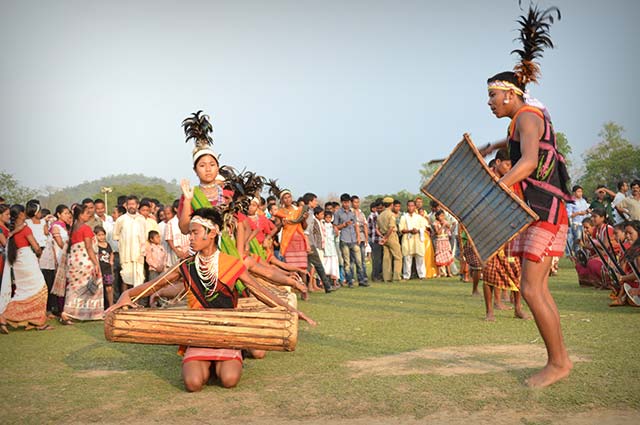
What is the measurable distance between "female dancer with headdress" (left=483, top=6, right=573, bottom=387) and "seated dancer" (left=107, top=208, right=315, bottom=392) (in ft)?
6.21

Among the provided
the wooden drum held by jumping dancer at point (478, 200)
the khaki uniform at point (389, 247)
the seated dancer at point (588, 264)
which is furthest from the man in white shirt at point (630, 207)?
the wooden drum held by jumping dancer at point (478, 200)

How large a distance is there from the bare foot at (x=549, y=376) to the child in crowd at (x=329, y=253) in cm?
1141

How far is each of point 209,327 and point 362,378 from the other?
1369mm

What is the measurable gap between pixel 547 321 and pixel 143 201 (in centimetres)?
947

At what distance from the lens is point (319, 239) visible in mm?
15094

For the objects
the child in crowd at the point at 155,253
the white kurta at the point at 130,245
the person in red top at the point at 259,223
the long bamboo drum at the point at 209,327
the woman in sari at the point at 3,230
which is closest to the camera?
the long bamboo drum at the point at 209,327

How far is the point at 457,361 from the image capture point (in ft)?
18.6

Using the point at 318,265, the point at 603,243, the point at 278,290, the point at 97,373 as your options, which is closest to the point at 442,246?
the point at 318,265

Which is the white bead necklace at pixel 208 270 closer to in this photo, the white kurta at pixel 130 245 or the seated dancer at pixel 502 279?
the seated dancer at pixel 502 279

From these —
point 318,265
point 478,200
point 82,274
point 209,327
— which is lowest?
point 209,327

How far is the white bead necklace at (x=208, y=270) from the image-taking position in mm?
5285

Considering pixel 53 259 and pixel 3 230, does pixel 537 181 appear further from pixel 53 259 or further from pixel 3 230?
pixel 53 259

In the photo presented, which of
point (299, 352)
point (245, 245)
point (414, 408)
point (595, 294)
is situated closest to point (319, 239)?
point (595, 294)

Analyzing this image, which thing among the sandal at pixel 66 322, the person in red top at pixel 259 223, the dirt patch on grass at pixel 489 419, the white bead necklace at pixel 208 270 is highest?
the person in red top at pixel 259 223
